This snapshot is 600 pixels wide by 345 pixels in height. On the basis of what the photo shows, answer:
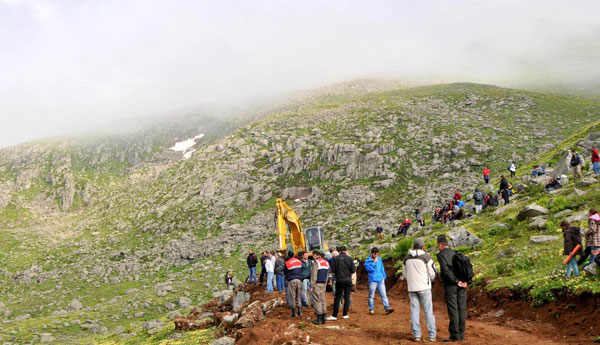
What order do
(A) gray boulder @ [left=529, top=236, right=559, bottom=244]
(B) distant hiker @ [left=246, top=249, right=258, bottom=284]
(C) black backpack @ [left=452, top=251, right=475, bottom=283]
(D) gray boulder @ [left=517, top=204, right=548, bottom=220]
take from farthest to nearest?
(B) distant hiker @ [left=246, top=249, right=258, bottom=284], (D) gray boulder @ [left=517, top=204, right=548, bottom=220], (A) gray boulder @ [left=529, top=236, right=559, bottom=244], (C) black backpack @ [left=452, top=251, right=475, bottom=283]

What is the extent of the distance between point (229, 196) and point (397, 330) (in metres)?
50.4

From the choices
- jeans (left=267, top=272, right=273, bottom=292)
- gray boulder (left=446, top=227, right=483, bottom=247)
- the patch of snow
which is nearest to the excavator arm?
jeans (left=267, top=272, right=273, bottom=292)

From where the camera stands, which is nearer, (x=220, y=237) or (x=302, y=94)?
(x=220, y=237)

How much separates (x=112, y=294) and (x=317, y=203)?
27.5 meters

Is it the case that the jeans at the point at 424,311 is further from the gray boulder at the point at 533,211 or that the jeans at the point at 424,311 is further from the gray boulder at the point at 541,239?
the gray boulder at the point at 533,211

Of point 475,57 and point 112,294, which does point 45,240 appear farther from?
point 475,57

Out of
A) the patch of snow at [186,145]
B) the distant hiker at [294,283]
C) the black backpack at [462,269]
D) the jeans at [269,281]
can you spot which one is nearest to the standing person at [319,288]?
the distant hiker at [294,283]

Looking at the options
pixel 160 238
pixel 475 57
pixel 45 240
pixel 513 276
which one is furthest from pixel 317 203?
pixel 475 57

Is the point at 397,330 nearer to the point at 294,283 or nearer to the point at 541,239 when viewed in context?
the point at 294,283

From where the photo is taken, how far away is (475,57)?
18225 cm

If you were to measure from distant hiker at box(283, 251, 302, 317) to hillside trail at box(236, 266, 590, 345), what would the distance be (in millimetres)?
519

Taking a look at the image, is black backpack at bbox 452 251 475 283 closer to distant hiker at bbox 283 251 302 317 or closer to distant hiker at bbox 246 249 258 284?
distant hiker at bbox 283 251 302 317

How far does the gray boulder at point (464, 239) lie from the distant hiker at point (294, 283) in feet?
36.6

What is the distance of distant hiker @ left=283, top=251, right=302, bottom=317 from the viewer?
14.3 m
